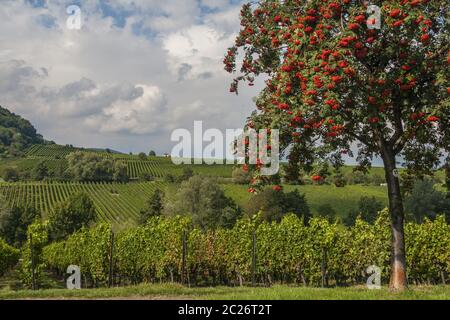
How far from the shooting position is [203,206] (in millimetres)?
70500

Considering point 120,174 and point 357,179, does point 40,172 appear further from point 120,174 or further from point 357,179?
point 357,179

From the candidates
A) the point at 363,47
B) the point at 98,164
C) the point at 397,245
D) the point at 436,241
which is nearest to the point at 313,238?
the point at 436,241

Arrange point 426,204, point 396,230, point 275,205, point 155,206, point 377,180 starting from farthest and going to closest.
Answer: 1. point 377,180
2. point 155,206
3. point 275,205
4. point 426,204
5. point 396,230

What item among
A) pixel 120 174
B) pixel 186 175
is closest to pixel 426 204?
pixel 186 175

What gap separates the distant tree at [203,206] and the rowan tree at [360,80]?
54417mm

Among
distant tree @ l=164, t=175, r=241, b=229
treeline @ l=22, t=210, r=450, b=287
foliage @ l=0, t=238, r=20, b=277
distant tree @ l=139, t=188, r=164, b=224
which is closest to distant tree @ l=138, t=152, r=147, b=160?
distant tree @ l=139, t=188, r=164, b=224

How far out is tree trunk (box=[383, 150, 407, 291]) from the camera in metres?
15.4

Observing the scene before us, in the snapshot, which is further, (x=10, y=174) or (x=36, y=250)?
(x=10, y=174)

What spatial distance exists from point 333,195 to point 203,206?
35.8 metres

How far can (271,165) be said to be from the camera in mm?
14273

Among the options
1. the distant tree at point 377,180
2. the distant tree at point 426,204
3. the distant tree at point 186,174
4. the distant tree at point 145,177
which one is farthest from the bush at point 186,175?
the distant tree at point 426,204

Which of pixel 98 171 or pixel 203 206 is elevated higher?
pixel 98 171

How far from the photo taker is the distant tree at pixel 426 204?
66500 millimetres
